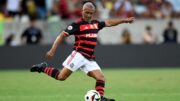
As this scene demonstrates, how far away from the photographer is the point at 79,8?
27844 millimetres

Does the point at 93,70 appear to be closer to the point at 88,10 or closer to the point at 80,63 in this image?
the point at 80,63

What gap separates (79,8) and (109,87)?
9796 millimetres

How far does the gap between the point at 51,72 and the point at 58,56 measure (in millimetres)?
13418

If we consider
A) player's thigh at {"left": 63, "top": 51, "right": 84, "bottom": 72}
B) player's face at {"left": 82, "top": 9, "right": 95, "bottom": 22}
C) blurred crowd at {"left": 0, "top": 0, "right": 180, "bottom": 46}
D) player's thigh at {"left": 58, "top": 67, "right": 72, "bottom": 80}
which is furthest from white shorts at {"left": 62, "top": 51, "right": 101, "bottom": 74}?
blurred crowd at {"left": 0, "top": 0, "right": 180, "bottom": 46}

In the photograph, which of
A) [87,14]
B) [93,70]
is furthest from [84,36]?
[93,70]

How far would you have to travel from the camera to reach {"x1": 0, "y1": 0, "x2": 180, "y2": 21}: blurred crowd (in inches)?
1074

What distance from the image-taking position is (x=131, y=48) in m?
27.6

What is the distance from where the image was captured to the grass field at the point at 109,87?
15086mm

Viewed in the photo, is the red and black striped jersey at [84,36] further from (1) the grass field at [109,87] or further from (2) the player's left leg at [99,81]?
(1) the grass field at [109,87]

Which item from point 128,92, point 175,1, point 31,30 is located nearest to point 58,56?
point 31,30

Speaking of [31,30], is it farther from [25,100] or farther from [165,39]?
[25,100]

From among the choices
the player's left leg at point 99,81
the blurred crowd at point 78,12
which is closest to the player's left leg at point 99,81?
the player's left leg at point 99,81

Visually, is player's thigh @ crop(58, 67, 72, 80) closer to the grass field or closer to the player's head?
the grass field

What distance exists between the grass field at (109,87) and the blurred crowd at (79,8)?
3103 mm
